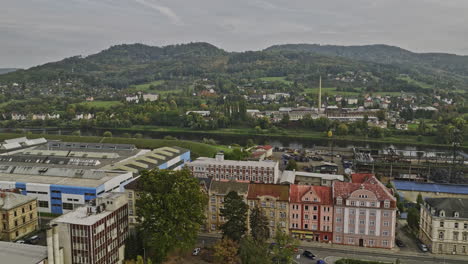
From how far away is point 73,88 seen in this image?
190 m

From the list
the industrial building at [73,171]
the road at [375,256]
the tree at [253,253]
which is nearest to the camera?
the tree at [253,253]

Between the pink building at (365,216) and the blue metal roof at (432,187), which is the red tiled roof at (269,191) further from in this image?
the blue metal roof at (432,187)

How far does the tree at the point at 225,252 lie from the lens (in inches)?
1137

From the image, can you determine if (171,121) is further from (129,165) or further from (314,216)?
(314,216)

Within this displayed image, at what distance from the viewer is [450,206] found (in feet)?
108

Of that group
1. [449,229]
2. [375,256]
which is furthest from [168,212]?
[449,229]

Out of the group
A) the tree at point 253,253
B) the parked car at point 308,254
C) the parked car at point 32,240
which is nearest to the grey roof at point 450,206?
the parked car at point 308,254

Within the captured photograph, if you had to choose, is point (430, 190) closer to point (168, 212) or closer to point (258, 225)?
point (258, 225)

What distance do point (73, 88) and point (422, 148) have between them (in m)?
163

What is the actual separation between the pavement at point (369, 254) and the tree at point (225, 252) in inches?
193

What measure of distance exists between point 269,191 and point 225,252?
8.70 metres

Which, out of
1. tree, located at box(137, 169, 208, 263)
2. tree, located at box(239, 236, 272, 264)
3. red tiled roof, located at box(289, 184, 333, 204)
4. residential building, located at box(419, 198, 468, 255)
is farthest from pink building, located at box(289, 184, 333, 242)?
tree, located at box(137, 169, 208, 263)

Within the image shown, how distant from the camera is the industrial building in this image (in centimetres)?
4109

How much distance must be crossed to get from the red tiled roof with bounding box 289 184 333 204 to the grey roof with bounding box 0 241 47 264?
20985 millimetres
